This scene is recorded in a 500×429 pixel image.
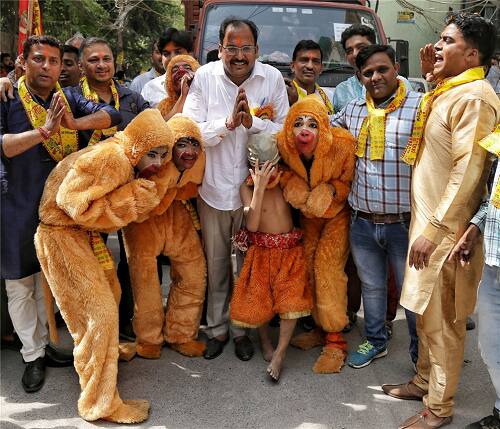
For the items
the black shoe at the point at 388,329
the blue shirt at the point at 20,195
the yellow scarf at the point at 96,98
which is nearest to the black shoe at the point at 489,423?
the black shoe at the point at 388,329

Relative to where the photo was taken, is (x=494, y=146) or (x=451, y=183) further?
(x=451, y=183)

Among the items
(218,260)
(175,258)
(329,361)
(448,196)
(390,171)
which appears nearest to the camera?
(448,196)

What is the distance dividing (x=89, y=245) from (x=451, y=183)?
1.89 metres

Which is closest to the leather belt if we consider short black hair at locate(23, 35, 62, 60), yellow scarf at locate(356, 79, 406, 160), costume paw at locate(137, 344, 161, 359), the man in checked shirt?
the man in checked shirt

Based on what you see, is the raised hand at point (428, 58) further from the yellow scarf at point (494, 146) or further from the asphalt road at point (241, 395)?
the asphalt road at point (241, 395)

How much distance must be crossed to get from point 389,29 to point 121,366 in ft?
28.6

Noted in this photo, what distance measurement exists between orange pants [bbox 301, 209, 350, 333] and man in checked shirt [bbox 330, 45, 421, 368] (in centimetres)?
11

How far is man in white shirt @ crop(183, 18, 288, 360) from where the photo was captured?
317 centimetres

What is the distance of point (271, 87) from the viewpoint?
11.0ft

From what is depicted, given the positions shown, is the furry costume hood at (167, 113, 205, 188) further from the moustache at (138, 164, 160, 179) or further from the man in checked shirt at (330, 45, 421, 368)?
the man in checked shirt at (330, 45, 421, 368)

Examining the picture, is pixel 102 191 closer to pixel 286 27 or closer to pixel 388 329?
pixel 388 329

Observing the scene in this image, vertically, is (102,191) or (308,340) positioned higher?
(102,191)

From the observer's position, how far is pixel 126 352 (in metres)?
3.35

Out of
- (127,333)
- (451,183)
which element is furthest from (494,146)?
(127,333)
